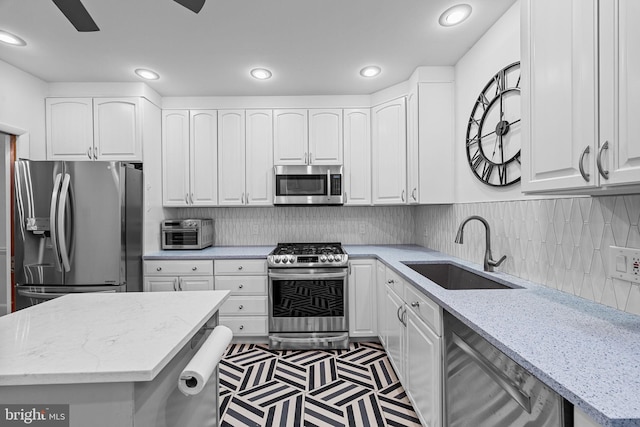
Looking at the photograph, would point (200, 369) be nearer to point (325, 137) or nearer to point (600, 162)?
point (600, 162)

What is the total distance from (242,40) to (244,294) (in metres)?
2.09

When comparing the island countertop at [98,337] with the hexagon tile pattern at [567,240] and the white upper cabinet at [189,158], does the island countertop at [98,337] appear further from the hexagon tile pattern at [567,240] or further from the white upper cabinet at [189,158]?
the white upper cabinet at [189,158]

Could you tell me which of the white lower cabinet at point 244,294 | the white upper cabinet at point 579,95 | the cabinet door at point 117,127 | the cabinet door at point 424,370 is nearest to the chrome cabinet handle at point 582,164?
the white upper cabinet at point 579,95

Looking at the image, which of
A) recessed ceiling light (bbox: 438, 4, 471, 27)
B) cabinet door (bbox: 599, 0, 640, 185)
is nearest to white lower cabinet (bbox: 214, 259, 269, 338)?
recessed ceiling light (bbox: 438, 4, 471, 27)

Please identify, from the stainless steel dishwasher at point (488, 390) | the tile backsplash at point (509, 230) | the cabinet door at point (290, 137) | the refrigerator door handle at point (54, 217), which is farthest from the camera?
the cabinet door at point (290, 137)

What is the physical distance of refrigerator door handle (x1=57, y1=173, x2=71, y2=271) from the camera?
91.5 inches

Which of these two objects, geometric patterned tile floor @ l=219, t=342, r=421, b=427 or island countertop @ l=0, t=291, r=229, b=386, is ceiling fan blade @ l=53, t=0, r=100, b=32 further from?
geometric patterned tile floor @ l=219, t=342, r=421, b=427

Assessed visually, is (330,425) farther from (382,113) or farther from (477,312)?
(382,113)

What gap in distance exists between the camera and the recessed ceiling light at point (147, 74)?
2557 mm

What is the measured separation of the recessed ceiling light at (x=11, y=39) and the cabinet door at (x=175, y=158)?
1.11 m

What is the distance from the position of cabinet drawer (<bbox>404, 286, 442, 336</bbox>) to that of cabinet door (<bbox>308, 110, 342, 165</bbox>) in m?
1.67

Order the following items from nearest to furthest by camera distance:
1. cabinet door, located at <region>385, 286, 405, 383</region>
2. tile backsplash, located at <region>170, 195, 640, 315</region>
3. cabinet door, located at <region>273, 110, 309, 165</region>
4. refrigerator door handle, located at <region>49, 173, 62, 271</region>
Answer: tile backsplash, located at <region>170, 195, 640, 315</region> < cabinet door, located at <region>385, 286, 405, 383</region> < refrigerator door handle, located at <region>49, 173, 62, 271</region> < cabinet door, located at <region>273, 110, 309, 165</region>

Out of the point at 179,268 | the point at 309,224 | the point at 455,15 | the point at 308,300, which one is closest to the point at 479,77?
the point at 455,15

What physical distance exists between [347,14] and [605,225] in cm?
173
